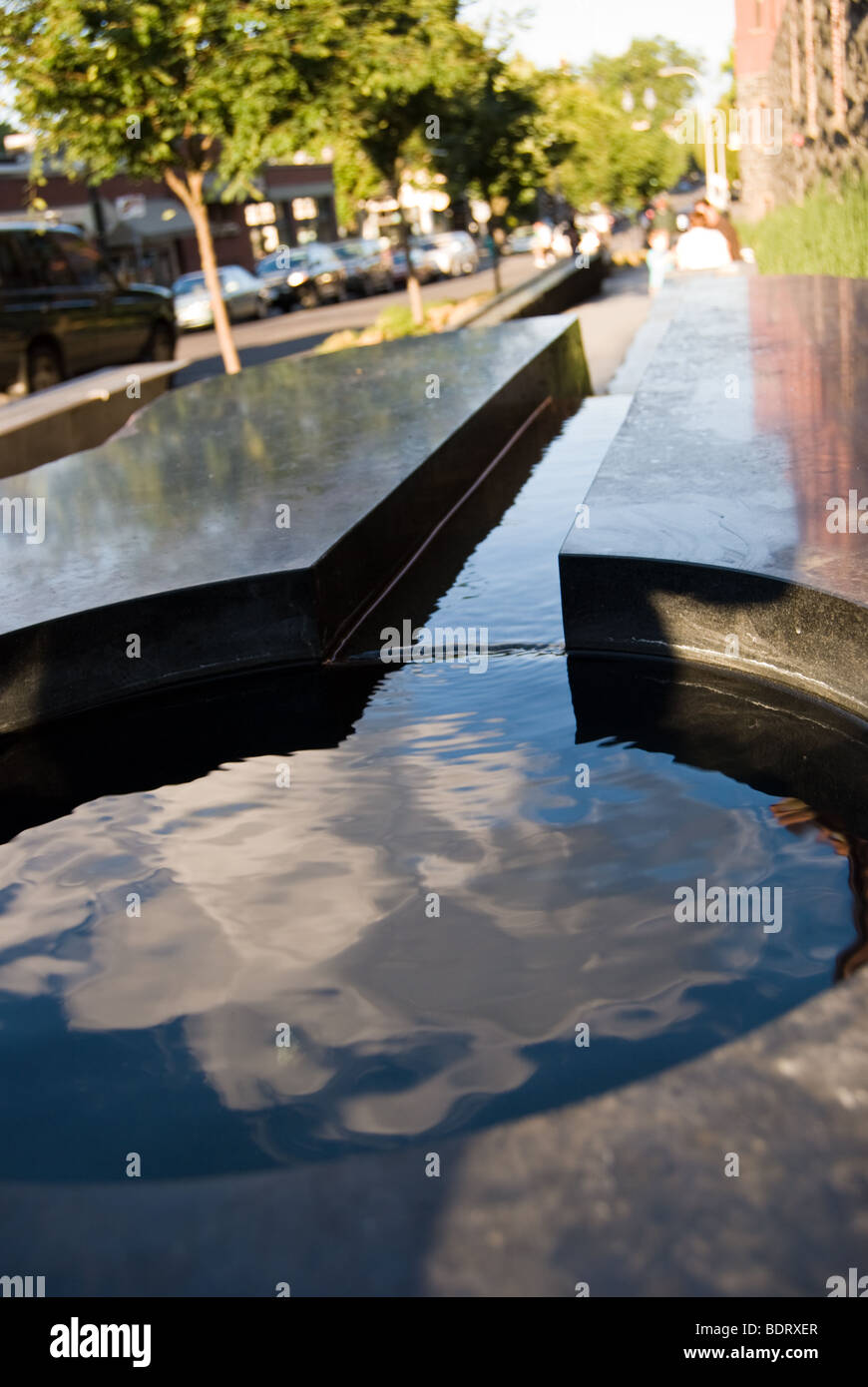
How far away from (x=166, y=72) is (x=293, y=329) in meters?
14.9

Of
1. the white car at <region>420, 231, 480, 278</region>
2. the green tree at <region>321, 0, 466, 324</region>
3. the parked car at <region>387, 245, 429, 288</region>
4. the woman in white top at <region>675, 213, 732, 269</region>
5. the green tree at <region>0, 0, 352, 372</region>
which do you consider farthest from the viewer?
the white car at <region>420, 231, 480, 278</region>

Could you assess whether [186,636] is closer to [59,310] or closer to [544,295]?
[59,310]

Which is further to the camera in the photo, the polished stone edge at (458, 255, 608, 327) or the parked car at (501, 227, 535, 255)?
the parked car at (501, 227, 535, 255)

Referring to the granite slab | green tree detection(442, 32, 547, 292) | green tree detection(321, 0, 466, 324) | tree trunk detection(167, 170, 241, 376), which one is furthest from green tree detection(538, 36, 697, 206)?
the granite slab

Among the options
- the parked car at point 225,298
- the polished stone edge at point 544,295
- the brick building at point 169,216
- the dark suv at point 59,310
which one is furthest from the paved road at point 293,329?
the brick building at point 169,216

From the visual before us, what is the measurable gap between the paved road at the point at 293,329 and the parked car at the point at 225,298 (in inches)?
11.1

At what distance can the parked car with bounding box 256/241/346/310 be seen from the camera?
32.1 metres

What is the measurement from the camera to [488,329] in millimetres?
12469

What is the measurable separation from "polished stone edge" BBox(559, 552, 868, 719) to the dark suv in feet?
36.7

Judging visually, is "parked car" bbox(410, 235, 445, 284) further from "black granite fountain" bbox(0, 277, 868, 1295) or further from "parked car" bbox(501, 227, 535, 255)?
"black granite fountain" bbox(0, 277, 868, 1295)

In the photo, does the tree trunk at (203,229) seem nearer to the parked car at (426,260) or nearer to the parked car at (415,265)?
the parked car at (415,265)

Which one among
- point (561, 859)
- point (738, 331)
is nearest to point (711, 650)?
point (561, 859)

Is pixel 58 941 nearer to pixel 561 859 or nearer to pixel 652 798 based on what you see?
pixel 561 859

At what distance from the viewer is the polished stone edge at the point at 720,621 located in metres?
3.85
